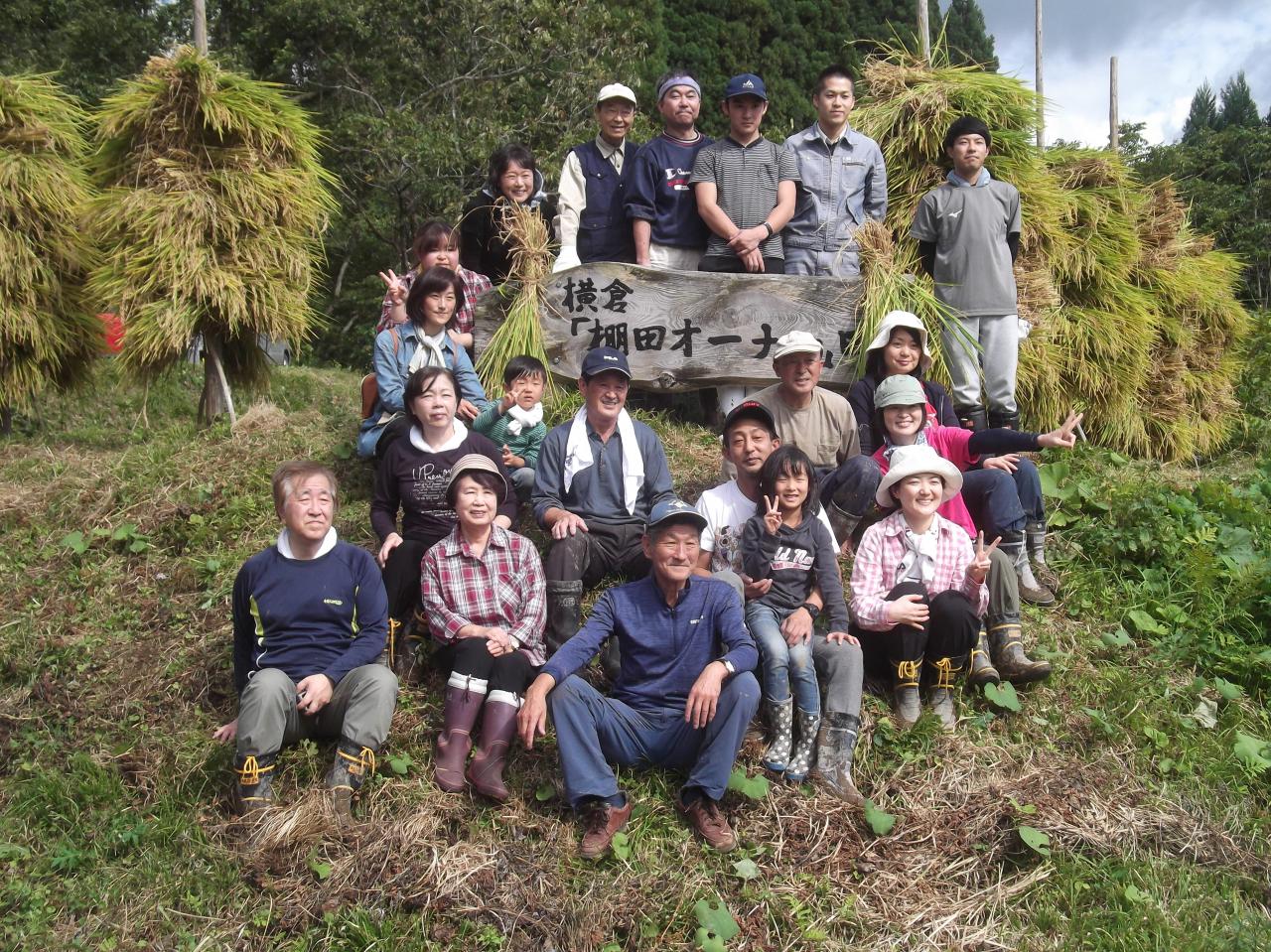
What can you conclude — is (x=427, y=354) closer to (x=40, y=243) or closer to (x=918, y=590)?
(x=918, y=590)

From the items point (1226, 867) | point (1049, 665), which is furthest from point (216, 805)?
point (1226, 867)

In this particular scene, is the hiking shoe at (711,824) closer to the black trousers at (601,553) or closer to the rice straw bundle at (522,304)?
the black trousers at (601,553)

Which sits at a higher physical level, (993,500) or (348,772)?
(993,500)

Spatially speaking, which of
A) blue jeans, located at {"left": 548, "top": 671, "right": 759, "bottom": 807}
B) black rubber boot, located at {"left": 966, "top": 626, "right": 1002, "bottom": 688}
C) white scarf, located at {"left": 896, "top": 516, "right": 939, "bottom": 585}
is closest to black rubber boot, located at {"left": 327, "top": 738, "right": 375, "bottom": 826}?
blue jeans, located at {"left": 548, "top": 671, "right": 759, "bottom": 807}

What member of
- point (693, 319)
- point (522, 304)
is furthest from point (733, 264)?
point (522, 304)

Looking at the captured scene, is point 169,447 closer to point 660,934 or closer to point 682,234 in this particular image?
point 682,234

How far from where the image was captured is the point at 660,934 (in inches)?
125

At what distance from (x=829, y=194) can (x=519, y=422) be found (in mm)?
2450

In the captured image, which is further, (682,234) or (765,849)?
(682,234)

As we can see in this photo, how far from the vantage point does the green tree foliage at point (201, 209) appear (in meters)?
6.16

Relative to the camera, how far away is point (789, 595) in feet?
13.2

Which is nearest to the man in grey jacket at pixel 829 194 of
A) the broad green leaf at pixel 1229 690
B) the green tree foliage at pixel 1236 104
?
the broad green leaf at pixel 1229 690

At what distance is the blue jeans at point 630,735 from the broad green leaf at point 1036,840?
39.7 inches

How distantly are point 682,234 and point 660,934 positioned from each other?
4084mm
